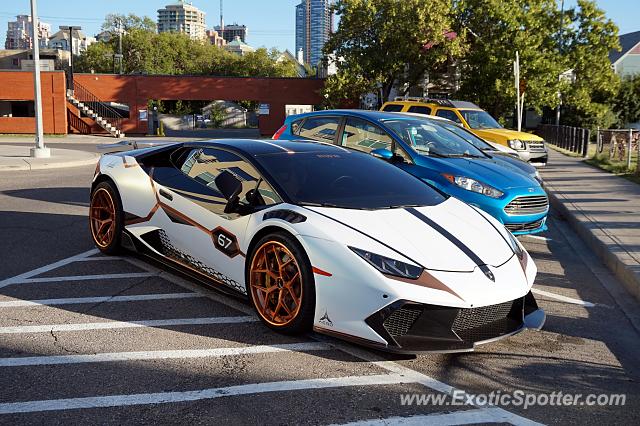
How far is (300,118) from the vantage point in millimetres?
9555

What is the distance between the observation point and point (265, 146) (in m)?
5.65

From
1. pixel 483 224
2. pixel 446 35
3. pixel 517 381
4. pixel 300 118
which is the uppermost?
pixel 446 35

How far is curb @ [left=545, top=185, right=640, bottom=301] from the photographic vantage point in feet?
20.6

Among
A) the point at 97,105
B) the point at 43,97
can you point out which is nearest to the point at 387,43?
the point at 97,105

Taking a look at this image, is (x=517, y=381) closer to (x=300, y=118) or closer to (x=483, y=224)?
(x=483, y=224)

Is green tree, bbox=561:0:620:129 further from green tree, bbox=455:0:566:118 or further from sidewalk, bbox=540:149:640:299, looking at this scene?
sidewalk, bbox=540:149:640:299

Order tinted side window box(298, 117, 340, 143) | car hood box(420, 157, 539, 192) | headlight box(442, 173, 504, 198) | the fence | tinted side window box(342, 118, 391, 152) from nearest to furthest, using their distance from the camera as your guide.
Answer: headlight box(442, 173, 504, 198)
car hood box(420, 157, 539, 192)
tinted side window box(342, 118, 391, 152)
tinted side window box(298, 117, 340, 143)
the fence

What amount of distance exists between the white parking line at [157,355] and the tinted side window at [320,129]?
480 centimetres

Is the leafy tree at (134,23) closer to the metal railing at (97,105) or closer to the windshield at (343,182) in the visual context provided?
the metal railing at (97,105)

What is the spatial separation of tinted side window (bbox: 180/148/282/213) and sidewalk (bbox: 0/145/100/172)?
12.0 meters

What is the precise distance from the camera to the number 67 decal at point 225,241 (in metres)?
4.95

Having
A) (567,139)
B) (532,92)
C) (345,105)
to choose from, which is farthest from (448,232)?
Result: (345,105)

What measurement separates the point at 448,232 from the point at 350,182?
37.7 inches

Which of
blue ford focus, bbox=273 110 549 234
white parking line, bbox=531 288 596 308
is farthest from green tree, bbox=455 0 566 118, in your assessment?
white parking line, bbox=531 288 596 308
